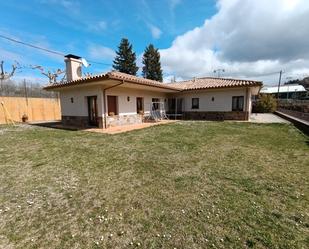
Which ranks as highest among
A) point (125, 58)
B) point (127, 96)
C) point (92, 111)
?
point (125, 58)

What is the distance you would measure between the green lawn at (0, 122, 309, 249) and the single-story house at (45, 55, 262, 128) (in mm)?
4940

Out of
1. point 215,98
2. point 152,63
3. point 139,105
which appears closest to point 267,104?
point 215,98

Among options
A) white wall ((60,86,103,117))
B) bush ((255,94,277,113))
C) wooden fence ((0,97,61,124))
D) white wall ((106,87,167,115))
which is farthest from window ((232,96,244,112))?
wooden fence ((0,97,61,124))

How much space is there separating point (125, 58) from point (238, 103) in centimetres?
2533

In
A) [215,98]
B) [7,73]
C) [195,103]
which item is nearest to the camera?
[215,98]

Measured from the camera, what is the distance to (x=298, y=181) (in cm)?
311

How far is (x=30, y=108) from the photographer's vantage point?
1400 cm

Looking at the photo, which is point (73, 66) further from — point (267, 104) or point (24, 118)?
point (267, 104)

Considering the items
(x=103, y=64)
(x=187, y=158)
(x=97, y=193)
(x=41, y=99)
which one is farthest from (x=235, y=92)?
(x=41, y=99)

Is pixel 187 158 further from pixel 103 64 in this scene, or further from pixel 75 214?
pixel 103 64

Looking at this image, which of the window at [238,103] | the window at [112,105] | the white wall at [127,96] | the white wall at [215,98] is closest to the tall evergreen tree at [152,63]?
the white wall at [215,98]

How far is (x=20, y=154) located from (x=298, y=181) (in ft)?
21.5

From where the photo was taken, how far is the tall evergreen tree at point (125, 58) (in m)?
32.5

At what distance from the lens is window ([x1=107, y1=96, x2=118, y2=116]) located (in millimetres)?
9977
